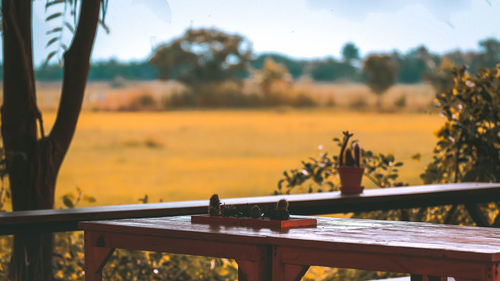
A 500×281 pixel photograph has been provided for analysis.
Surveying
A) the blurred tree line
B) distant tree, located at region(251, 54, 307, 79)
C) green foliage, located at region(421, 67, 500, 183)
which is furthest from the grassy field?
green foliage, located at region(421, 67, 500, 183)

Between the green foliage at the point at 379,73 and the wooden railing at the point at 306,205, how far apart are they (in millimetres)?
6105

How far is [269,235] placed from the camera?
74.4 inches

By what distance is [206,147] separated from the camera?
17859mm

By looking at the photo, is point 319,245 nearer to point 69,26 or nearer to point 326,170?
point 69,26

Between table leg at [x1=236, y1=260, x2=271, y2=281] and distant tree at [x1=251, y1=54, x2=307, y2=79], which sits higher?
distant tree at [x1=251, y1=54, x2=307, y2=79]

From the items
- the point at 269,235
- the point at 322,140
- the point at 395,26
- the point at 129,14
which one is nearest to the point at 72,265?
the point at 269,235

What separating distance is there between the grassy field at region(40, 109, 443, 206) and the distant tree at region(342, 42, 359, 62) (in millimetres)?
3989

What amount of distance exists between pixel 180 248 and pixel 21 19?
180 cm

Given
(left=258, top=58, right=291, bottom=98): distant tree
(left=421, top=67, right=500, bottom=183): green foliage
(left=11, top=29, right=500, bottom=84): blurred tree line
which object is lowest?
(left=421, top=67, right=500, bottom=183): green foliage

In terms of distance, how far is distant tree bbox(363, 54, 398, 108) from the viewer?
405 inches

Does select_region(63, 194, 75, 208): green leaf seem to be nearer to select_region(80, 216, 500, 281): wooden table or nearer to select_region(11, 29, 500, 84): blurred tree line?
select_region(80, 216, 500, 281): wooden table

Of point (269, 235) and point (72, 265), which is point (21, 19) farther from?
point (269, 235)

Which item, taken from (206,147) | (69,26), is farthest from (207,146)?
(69,26)

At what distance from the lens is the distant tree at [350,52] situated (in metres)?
11.0
